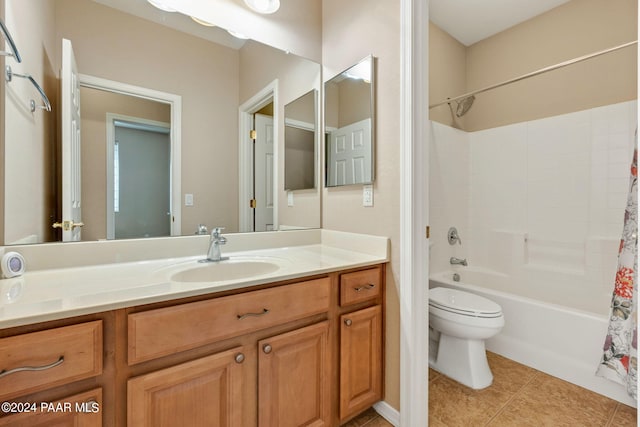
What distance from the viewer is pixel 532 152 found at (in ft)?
8.02

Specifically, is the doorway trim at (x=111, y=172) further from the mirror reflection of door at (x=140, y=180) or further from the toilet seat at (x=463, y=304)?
the toilet seat at (x=463, y=304)

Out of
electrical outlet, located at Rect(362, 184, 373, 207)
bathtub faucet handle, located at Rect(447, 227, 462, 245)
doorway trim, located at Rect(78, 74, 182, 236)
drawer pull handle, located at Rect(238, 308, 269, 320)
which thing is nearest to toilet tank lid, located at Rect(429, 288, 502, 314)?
bathtub faucet handle, located at Rect(447, 227, 462, 245)

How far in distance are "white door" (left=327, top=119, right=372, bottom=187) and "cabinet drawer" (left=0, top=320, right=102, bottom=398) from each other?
4.13 feet

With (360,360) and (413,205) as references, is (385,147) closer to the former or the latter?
(413,205)

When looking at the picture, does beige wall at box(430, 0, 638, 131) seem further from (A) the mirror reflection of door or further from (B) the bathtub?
(A) the mirror reflection of door

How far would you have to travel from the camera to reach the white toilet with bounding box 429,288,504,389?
5.64ft

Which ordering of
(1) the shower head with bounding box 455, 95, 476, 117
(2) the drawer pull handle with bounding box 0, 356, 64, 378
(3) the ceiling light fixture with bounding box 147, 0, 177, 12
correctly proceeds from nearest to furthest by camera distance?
(2) the drawer pull handle with bounding box 0, 356, 64, 378, (3) the ceiling light fixture with bounding box 147, 0, 177, 12, (1) the shower head with bounding box 455, 95, 476, 117

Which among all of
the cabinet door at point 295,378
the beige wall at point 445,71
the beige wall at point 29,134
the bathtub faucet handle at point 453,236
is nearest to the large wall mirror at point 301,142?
the cabinet door at point 295,378

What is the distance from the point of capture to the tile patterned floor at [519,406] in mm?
1438

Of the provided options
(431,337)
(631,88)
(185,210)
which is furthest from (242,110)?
(631,88)

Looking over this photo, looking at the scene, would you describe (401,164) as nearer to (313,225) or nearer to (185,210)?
(313,225)

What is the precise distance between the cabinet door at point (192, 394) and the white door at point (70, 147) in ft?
2.47

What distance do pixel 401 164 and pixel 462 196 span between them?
66.3 inches

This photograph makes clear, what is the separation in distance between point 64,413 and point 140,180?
3.05 ft
